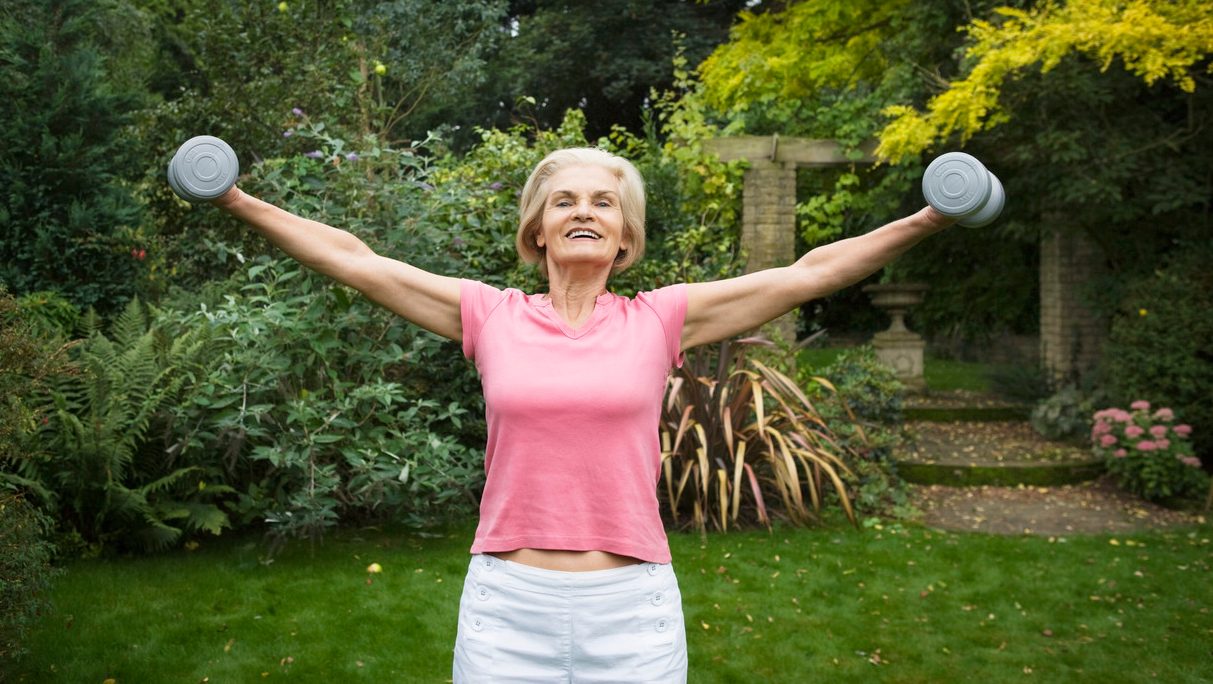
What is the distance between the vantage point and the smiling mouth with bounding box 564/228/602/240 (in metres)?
1.83

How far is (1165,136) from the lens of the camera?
6.67 meters

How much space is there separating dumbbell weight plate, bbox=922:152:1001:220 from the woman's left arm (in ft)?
0.18

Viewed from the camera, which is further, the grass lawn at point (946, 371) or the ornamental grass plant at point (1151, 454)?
the grass lawn at point (946, 371)

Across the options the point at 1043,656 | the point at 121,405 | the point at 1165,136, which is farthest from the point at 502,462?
the point at 1165,136

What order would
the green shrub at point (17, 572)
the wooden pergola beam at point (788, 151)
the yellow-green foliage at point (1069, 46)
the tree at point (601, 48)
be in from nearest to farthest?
1. the green shrub at point (17, 572)
2. the yellow-green foliage at point (1069, 46)
3. the wooden pergola beam at point (788, 151)
4. the tree at point (601, 48)

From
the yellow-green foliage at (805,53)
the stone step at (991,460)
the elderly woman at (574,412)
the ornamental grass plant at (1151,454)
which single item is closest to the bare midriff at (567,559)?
the elderly woman at (574,412)

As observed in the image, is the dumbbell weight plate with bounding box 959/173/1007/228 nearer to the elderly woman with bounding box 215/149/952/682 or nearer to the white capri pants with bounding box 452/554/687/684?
the elderly woman with bounding box 215/149/952/682

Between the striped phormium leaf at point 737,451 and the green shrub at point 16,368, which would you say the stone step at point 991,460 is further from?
the green shrub at point 16,368

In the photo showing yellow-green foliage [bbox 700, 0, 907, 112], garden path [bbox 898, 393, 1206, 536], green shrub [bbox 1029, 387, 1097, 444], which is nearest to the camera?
garden path [bbox 898, 393, 1206, 536]

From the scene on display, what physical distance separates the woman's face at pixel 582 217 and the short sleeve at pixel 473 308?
5.5 inches

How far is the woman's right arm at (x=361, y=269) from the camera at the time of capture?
1.80 meters

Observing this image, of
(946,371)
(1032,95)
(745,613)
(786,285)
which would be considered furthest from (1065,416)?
(786,285)

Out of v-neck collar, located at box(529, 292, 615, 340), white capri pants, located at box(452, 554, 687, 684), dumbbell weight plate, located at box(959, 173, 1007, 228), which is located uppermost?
dumbbell weight plate, located at box(959, 173, 1007, 228)

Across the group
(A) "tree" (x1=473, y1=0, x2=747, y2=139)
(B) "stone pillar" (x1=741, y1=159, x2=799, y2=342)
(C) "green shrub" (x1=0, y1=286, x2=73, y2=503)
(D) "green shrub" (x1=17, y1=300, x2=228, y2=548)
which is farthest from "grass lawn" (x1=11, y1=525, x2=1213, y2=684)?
(A) "tree" (x1=473, y1=0, x2=747, y2=139)
